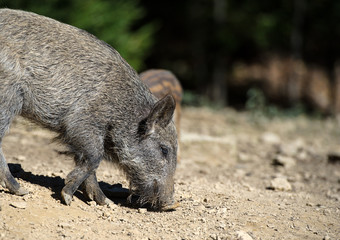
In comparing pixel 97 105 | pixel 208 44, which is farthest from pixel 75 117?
pixel 208 44

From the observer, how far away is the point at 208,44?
1753cm

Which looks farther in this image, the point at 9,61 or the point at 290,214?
the point at 290,214

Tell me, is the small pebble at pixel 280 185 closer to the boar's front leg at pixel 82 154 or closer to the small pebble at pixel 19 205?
the boar's front leg at pixel 82 154

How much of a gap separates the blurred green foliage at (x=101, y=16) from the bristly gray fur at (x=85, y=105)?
6.18 metres

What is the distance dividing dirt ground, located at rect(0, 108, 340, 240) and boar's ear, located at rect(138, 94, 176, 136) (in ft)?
2.57

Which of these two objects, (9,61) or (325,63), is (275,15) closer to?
(325,63)

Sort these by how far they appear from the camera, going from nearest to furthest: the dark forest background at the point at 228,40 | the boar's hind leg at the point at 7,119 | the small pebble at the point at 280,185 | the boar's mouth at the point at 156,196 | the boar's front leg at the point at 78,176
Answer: the boar's hind leg at the point at 7,119 → the boar's front leg at the point at 78,176 → the boar's mouth at the point at 156,196 → the small pebble at the point at 280,185 → the dark forest background at the point at 228,40

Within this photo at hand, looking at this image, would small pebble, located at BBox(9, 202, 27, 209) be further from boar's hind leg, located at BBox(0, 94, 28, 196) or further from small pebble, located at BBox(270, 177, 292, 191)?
small pebble, located at BBox(270, 177, 292, 191)

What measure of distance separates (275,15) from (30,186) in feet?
45.2


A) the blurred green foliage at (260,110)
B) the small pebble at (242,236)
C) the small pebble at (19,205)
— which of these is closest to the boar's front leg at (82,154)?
the small pebble at (19,205)

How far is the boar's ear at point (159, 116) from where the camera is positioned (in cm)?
486

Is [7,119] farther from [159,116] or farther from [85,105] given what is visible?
[159,116]

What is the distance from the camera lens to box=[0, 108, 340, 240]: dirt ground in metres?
4.45

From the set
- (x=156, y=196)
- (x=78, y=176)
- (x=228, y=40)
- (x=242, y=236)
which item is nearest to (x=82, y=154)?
(x=78, y=176)
